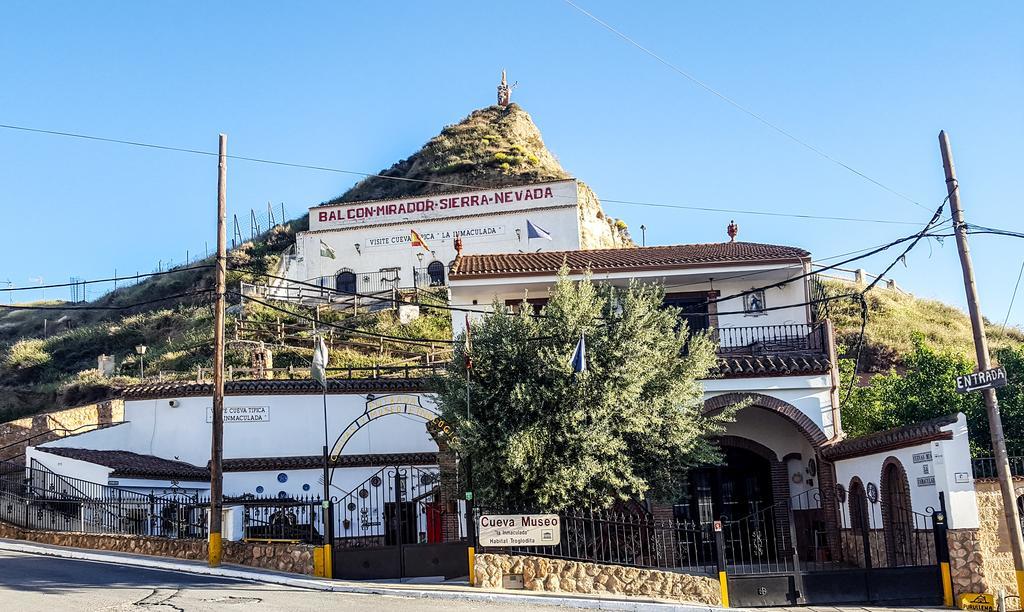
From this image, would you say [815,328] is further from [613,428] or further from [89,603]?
[89,603]

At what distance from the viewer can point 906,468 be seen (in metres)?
17.9

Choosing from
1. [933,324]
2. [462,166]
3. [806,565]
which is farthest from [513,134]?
[806,565]

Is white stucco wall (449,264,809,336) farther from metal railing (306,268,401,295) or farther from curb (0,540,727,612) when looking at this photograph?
metal railing (306,268,401,295)

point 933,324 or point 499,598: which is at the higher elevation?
point 933,324

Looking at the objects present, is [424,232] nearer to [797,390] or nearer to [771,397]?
[771,397]

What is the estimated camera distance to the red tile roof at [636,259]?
25.0 meters

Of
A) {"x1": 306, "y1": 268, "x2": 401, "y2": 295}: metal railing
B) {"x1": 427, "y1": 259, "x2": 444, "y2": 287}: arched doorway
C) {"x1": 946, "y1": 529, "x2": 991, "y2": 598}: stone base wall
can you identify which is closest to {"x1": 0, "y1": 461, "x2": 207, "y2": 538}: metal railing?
{"x1": 946, "y1": 529, "x2": 991, "y2": 598}: stone base wall

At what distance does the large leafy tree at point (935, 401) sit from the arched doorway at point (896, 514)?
424 cm

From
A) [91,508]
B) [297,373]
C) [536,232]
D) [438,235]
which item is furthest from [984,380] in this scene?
[438,235]

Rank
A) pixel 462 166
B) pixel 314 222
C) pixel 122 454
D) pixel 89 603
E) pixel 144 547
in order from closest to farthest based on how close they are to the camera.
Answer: pixel 89 603
pixel 144 547
pixel 122 454
pixel 314 222
pixel 462 166

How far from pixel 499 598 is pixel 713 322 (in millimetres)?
12220

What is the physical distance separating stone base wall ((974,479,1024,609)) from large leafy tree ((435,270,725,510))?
499 centimetres

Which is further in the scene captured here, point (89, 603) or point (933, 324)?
point (933, 324)

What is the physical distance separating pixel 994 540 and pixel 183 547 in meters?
16.2
